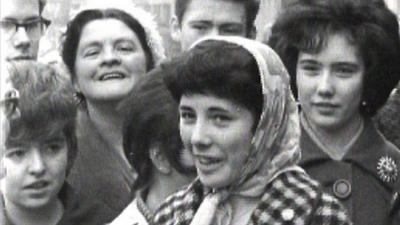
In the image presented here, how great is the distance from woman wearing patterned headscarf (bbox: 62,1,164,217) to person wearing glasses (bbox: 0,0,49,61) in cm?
17

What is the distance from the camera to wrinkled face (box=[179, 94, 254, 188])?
3.65 metres

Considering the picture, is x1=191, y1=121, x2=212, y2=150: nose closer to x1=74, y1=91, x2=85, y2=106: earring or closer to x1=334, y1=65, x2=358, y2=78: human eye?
x1=334, y1=65, x2=358, y2=78: human eye

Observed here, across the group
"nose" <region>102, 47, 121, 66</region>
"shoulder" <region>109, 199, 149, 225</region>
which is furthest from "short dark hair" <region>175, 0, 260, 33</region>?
"shoulder" <region>109, 199, 149, 225</region>

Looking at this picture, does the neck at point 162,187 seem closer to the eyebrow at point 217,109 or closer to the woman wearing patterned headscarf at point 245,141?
the woman wearing patterned headscarf at point 245,141

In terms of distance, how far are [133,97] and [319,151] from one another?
2.54 feet

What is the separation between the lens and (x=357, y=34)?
4512 millimetres

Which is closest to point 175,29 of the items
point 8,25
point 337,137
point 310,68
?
point 8,25

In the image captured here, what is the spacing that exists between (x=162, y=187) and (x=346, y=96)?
2.65 feet

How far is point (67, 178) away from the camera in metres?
4.79

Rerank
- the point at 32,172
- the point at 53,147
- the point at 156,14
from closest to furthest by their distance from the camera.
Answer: the point at 32,172
the point at 53,147
the point at 156,14

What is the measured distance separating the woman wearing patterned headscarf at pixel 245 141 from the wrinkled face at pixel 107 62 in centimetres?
143

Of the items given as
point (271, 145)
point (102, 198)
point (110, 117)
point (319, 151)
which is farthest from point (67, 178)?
point (271, 145)

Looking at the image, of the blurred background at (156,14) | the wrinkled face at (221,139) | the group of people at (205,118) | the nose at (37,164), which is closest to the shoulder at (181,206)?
the group of people at (205,118)

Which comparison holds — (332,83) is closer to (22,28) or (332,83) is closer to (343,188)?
(343,188)
